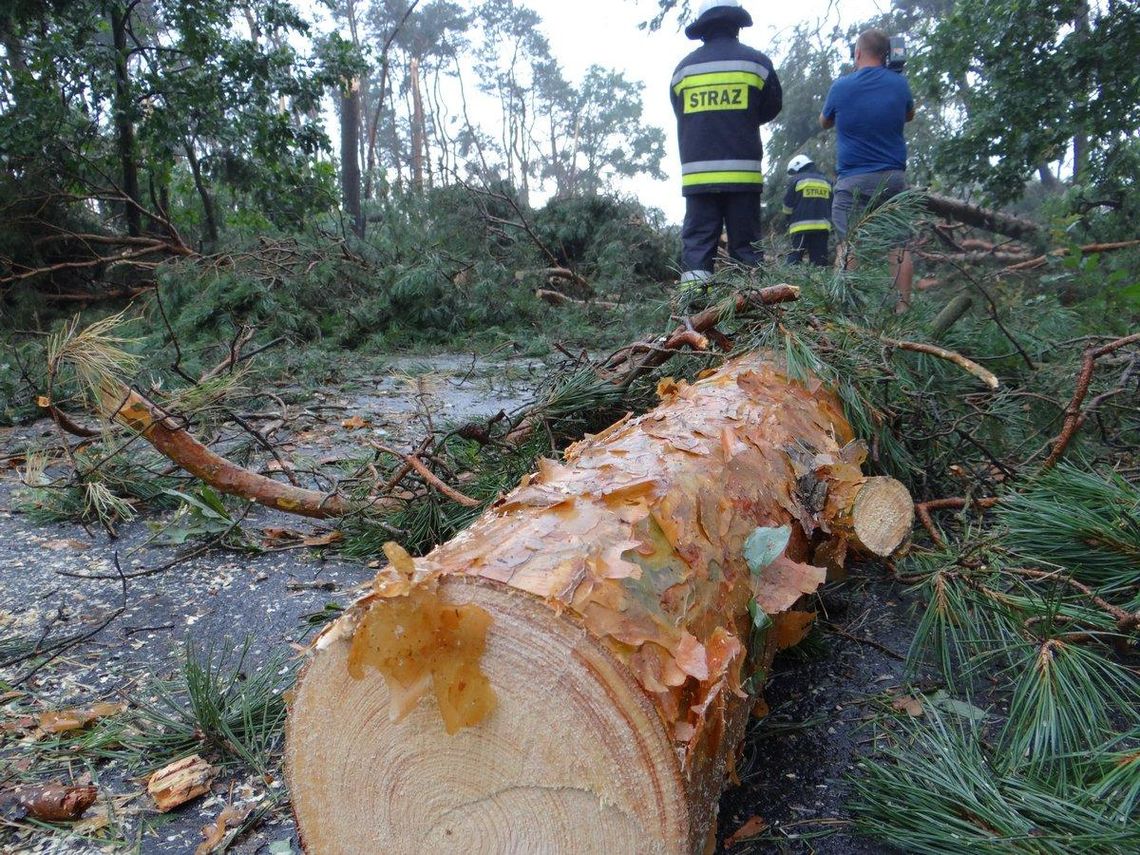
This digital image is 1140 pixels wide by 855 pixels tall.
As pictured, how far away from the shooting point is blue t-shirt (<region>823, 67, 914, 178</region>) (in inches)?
201

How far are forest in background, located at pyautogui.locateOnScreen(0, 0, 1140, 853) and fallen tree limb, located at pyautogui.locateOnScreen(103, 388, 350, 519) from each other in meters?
0.06

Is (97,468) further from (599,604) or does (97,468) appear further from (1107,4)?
(1107,4)

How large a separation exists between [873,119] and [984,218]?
4355mm

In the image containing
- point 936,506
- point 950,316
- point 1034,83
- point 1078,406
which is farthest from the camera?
point 1034,83

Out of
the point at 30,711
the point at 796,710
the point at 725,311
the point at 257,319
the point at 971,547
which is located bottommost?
the point at 796,710

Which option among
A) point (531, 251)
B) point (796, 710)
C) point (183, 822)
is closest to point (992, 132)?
point (531, 251)

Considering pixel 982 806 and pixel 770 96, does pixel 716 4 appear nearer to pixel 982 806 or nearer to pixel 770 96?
pixel 770 96

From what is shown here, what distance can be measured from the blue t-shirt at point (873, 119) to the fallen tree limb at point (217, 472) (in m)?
4.17

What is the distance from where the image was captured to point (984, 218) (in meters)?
8.62

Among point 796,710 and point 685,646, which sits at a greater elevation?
point 685,646

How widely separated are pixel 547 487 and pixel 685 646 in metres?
0.40

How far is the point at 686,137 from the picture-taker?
5141 mm

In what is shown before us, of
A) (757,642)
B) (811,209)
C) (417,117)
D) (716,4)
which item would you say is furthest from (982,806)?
(417,117)

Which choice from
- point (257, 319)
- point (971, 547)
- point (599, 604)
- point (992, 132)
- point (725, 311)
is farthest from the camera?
point (257, 319)
